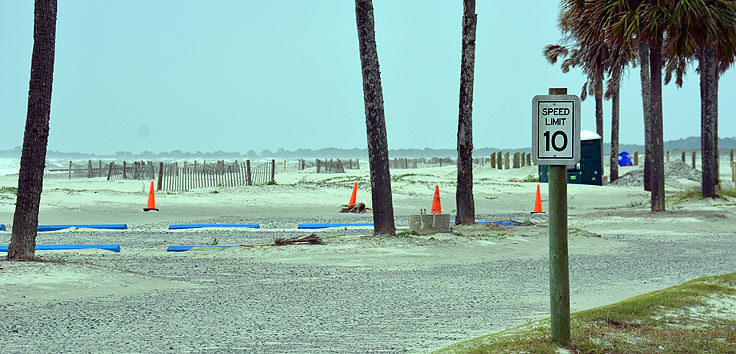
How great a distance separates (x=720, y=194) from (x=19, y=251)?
970 inches

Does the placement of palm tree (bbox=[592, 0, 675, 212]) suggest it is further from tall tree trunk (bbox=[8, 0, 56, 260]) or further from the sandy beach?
tall tree trunk (bbox=[8, 0, 56, 260])

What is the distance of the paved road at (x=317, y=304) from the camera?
6.86 meters

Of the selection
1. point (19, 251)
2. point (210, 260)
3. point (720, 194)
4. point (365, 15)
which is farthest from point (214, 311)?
point (720, 194)

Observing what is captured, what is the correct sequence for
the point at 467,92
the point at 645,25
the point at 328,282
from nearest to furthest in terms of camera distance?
the point at 328,282
the point at 467,92
the point at 645,25

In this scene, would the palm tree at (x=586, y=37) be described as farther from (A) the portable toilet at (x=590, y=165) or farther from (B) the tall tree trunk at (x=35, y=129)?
(B) the tall tree trunk at (x=35, y=129)

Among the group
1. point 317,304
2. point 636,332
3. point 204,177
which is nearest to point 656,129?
point 317,304

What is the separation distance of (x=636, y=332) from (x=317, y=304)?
361cm

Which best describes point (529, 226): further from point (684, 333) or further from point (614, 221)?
point (684, 333)

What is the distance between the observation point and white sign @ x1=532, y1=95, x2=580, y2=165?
5.78 m

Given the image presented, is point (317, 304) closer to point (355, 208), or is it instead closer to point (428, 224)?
point (428, 224)

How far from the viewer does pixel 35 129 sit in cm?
1058

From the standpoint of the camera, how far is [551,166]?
19.3ft

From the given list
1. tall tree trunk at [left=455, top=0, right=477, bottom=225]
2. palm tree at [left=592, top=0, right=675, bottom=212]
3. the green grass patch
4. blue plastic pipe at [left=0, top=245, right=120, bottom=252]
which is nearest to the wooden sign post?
the green grass patch

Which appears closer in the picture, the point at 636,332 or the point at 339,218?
the point at 636,332
